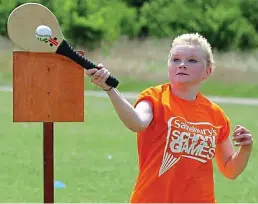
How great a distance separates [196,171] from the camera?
3490 mm

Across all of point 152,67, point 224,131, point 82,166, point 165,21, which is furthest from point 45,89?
point 165,21

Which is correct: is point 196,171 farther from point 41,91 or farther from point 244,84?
point 244,84

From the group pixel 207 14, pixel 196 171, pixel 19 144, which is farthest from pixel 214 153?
pixel 207 14

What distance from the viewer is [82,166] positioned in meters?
9.09

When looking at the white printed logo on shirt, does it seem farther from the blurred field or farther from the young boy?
the blurred field

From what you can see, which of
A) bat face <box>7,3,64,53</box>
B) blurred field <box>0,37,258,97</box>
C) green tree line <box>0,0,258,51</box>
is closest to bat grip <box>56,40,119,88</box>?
bat face <box>7,3,64,53</box>

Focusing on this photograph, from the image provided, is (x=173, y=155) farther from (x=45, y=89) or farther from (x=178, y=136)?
(x=45, y=89)

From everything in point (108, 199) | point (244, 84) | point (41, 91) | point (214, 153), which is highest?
point (244, 84)

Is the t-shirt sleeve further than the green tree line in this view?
No

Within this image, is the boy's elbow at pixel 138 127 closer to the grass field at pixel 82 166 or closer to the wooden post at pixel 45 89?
the wooden post at pixel 45 89

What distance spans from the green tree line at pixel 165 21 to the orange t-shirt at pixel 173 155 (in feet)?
80.4

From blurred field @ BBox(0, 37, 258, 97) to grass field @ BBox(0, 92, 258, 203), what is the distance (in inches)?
374

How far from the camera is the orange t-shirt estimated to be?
346 centimetres

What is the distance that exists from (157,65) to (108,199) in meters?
19.2
